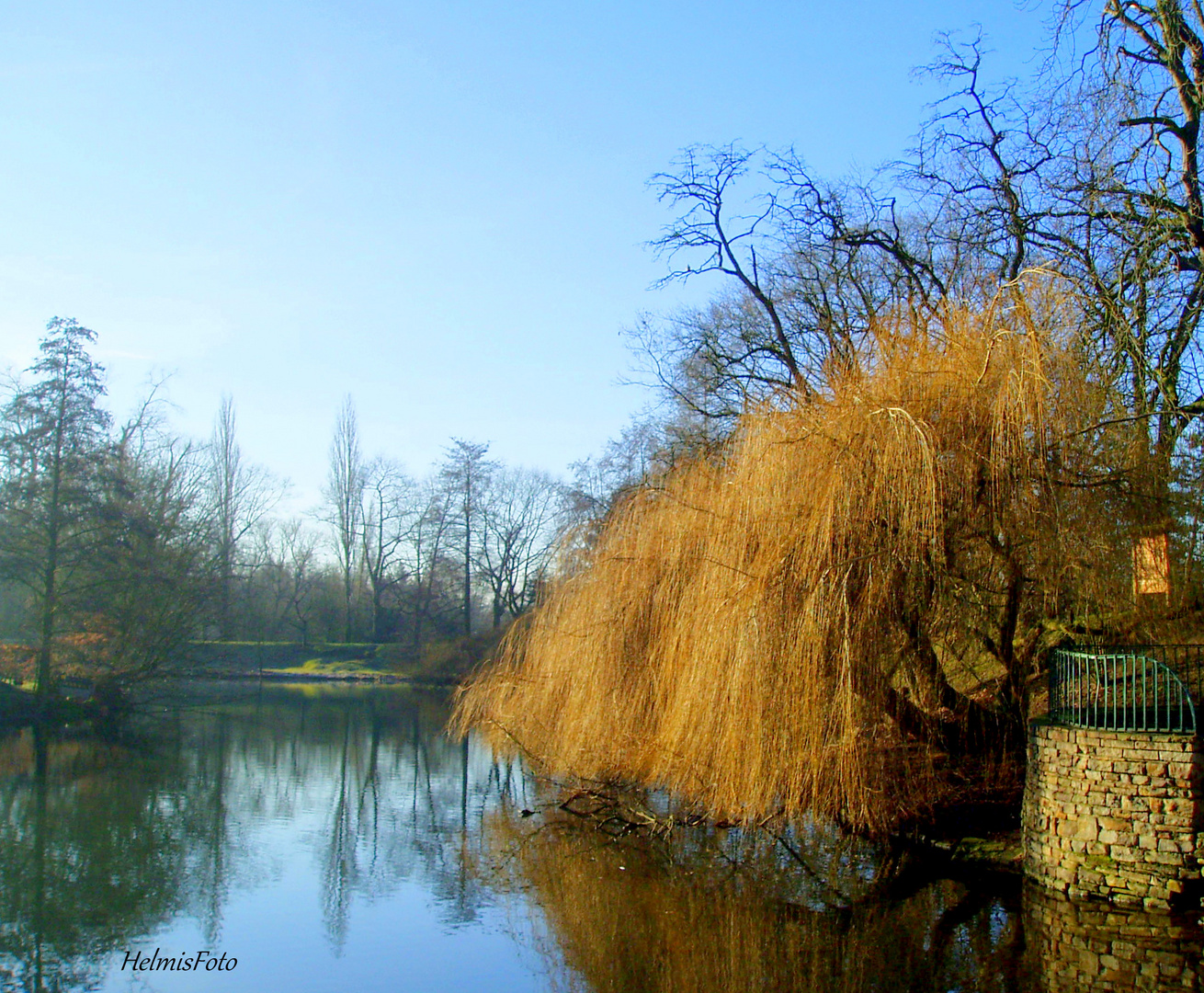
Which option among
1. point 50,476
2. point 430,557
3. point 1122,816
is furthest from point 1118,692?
point 430,557

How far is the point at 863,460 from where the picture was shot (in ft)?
29.3

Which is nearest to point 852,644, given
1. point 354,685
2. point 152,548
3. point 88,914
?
point 88,914

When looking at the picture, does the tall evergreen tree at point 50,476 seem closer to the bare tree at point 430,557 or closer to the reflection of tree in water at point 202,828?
the reflection of tree in water at point 202,828

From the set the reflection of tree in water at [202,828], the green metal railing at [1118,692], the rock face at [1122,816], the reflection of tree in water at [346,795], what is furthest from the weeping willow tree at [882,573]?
the reflection of tree in water at [202,828]

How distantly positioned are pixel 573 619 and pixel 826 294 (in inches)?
370

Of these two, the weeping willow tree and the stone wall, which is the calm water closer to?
the stone wall

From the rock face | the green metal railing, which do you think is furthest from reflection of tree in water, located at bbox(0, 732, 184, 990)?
the green metal railing

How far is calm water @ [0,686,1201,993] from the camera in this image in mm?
7371

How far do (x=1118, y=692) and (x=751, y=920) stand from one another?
160 inches

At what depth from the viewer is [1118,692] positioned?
30.8 feet

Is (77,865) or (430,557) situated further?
(430,557)

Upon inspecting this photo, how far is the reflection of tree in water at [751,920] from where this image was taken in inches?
288

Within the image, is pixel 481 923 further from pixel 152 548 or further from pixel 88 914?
pixel 152 548

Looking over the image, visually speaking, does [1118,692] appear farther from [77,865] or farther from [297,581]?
[297,581]
